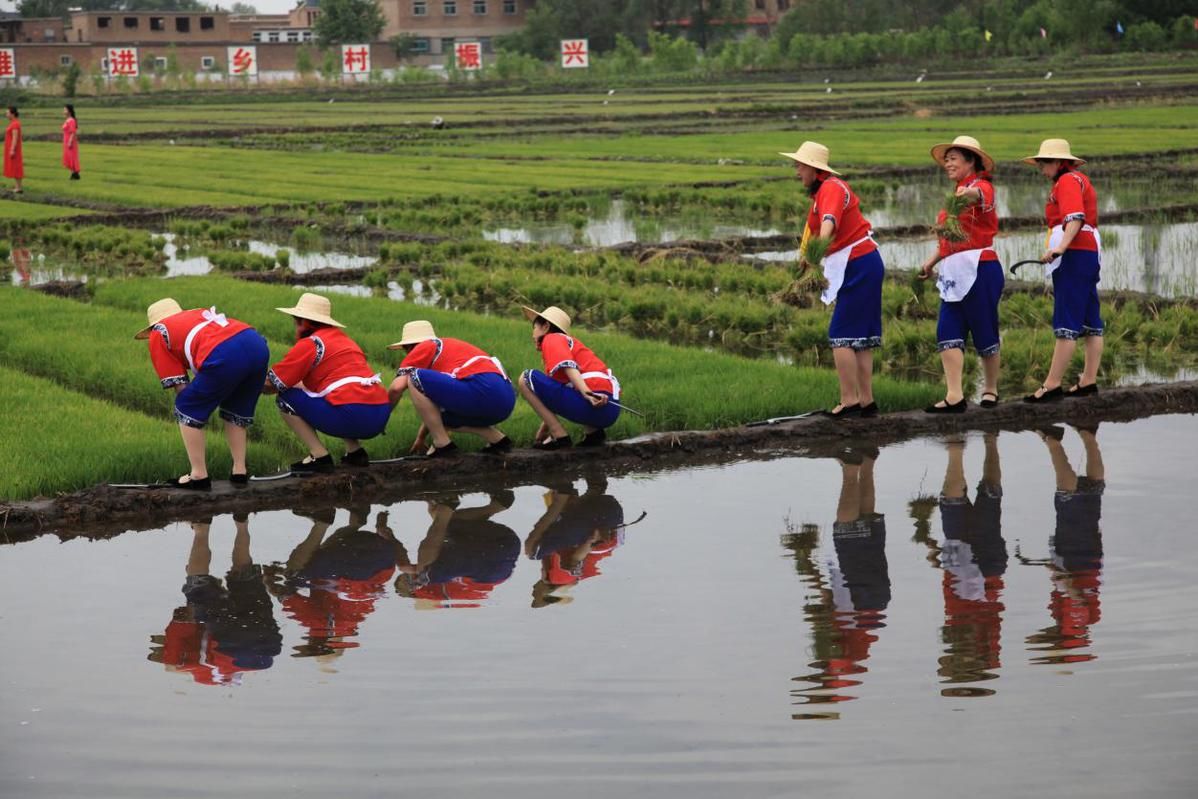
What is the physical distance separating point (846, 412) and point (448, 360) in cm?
237

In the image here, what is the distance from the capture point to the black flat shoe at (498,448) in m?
8.20

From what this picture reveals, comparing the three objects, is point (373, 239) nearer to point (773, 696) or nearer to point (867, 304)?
point (867, 304)

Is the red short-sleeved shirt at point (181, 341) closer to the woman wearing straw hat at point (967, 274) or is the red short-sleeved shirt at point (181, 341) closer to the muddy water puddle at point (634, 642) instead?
the muddy water puddle at point (634, 642)

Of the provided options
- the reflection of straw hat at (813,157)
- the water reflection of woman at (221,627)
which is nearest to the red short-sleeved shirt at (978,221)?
the reflection of straw hat at (813,157)

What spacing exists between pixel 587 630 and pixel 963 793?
1710mm

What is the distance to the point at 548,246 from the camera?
1755 centimetres

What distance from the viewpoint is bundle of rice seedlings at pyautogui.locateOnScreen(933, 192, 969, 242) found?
28.9ft

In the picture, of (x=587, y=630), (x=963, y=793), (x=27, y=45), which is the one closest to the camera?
(x=963, y=793)

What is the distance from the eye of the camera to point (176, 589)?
20.7ft

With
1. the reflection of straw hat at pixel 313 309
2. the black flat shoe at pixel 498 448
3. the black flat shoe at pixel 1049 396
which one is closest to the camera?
the reflection of straw hat at pixel 313 309

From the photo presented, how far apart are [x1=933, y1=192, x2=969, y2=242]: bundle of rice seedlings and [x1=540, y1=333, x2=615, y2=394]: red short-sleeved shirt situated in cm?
212

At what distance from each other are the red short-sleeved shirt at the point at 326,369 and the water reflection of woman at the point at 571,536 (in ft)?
3.27

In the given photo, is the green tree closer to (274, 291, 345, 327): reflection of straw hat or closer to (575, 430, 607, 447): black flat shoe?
(575, 430, 607, 447): black flat shoe

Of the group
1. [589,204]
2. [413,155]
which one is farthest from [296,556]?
[413,155]
